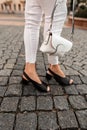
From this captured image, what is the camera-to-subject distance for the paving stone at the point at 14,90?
2.24 m

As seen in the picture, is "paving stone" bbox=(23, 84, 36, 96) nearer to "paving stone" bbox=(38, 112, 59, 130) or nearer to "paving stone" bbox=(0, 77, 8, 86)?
"paving stone" bbox=(0, 77, 8, 86)

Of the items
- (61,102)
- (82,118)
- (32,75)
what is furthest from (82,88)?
(82,118)

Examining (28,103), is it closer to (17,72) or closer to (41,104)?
(41,104)

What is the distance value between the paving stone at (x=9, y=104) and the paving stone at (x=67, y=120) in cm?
38

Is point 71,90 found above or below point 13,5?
above

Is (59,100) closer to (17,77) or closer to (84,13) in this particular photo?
(17,77)

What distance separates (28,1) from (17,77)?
0.89m

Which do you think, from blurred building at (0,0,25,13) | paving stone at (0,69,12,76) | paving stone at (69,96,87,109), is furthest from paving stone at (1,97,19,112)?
blurred building at (0,0,25,13)

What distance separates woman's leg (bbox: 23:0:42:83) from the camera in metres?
2.20

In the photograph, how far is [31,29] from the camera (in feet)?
7.42

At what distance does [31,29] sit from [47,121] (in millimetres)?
884

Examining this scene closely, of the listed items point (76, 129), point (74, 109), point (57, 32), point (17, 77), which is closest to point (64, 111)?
point (74, 109)

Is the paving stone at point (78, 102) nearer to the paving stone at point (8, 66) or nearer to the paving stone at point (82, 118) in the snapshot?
the paving stone at point (82, 118)

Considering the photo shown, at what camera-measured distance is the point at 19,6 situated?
1500 inches
